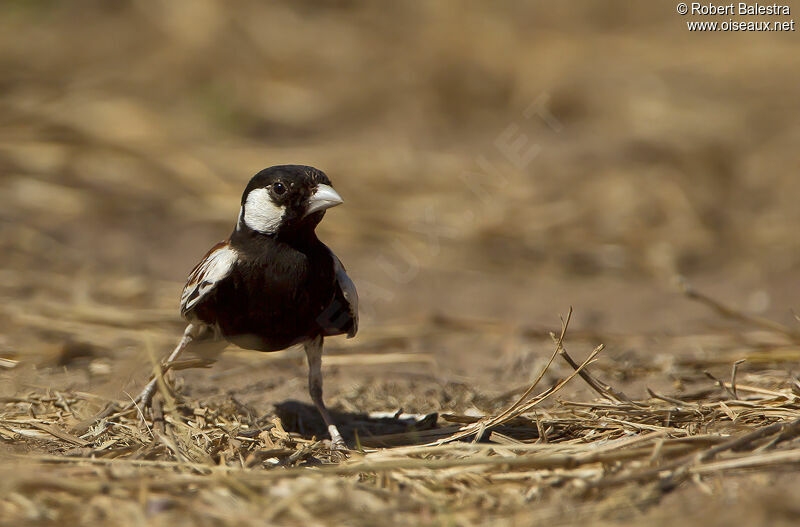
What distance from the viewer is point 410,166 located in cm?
855

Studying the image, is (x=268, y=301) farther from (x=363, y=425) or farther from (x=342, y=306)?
(x=363, y=425)

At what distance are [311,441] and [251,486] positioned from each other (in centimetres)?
103

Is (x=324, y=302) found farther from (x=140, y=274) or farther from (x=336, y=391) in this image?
(x=140, y=274)

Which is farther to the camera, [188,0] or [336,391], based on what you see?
[188,0]

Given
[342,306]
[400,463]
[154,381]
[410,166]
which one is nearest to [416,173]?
[410,166]

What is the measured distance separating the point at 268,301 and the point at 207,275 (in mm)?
293

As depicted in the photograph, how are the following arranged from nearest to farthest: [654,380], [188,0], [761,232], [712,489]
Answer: [712,489] → [654,380] → [761,232] → [188,0]

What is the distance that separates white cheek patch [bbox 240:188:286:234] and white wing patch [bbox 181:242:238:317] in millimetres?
165

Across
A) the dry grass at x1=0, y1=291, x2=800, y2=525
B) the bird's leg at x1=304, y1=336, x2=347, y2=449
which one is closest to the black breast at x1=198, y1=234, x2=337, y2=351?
the bird's leg at x1=304, y1=336, x2=347, y2=449

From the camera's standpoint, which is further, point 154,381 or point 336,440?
point 154,381

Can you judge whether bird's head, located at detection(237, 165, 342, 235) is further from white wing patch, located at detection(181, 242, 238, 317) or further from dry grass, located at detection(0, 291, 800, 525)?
dry grass, located at detection(0, 291, 800, 525)

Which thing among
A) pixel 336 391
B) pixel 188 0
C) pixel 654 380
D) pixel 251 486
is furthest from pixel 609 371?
pixel 188 0

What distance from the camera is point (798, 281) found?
6824 millimetres

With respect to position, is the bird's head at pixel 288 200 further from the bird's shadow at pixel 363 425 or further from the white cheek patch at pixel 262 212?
the bird's shadow at pixel 363 425
